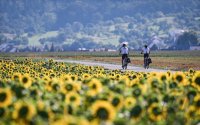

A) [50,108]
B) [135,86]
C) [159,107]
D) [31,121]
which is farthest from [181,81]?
[31,121]

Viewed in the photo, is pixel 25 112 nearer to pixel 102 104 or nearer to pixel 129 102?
pixel 102 104

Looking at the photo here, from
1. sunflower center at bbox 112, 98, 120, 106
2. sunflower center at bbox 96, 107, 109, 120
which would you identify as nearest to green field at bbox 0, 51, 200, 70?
sunflower center at bbox 112, 98, 120, 106

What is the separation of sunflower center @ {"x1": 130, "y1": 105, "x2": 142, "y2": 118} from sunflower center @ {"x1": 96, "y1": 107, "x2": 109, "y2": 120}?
3.06 feet

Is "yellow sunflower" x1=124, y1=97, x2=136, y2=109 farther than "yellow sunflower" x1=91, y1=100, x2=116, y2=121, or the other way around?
"yellow sunflower" x1=124, y1=97, x2=136, y2=109

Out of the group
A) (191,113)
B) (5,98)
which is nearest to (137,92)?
(191,113)

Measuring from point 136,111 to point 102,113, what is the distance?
1.02 m

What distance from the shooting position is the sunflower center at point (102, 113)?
262 inches

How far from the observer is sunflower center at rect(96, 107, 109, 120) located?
6.66 meters

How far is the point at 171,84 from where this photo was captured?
986 centimetres

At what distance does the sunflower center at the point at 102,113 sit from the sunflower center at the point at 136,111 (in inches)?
36.8

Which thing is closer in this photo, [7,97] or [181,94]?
[7,97]

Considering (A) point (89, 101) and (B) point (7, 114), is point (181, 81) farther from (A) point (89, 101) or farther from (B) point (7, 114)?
(B) point (7, 114)

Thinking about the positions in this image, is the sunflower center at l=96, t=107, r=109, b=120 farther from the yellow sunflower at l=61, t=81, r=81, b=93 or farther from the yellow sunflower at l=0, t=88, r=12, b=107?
the yellow sunflower at l=61, t=81, r=81, b=93

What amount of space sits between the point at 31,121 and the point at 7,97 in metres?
1.31
